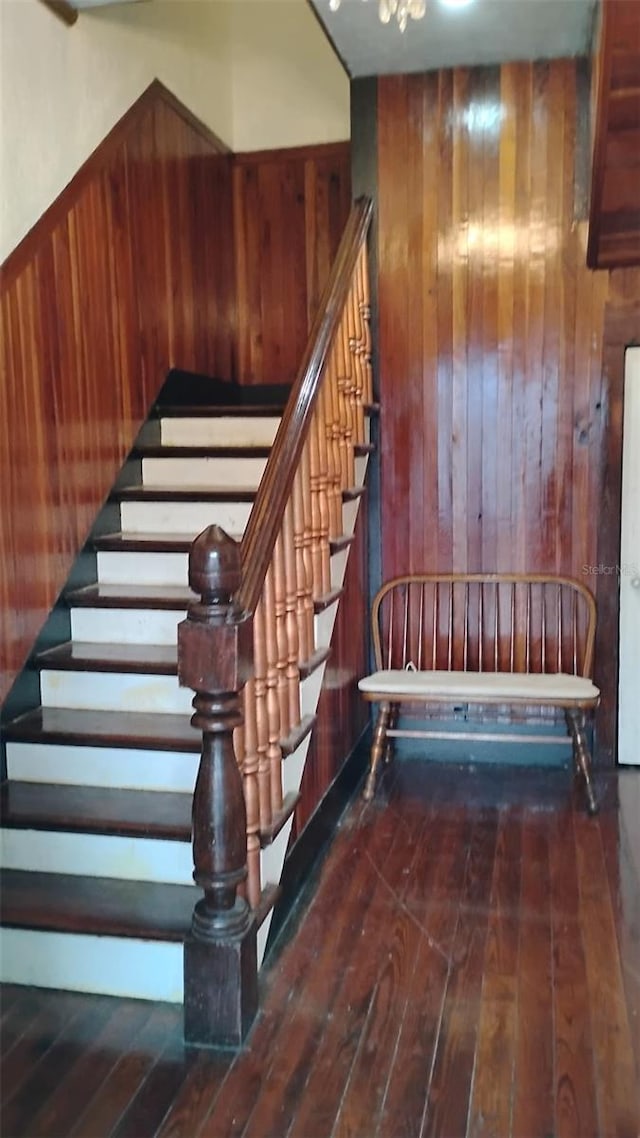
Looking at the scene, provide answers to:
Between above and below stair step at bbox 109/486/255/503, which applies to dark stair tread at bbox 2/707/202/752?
below

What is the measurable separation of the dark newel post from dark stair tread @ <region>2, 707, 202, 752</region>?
1.60 ft

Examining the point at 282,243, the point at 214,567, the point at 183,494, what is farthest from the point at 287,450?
the point at 282,243

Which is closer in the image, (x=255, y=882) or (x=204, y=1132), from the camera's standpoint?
(x=204, y=1132)

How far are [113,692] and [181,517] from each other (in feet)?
2.92

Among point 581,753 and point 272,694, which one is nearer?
point 272,694

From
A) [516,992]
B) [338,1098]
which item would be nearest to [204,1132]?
[338,1098]

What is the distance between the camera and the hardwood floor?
1.90 metres

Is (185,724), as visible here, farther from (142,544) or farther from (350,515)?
(350,515)

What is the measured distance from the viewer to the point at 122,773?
8.98ft

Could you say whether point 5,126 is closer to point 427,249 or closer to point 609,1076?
point 427,249

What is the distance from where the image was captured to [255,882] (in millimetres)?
2342

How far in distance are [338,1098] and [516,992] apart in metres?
0.60

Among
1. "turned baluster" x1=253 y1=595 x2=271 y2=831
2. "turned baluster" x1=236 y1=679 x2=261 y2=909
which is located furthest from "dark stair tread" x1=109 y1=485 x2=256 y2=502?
"turned baluster" x1=236 y1=679 x2=261 y2=909

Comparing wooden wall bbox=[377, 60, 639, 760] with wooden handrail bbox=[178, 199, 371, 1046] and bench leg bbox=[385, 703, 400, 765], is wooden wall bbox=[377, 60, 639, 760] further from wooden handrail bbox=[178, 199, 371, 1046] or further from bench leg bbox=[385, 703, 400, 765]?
wooden handrail bbox=[178, 199, 371, 1046]
